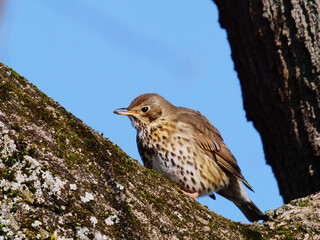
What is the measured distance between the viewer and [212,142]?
5.43 meters

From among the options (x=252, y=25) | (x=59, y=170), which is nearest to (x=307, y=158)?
(x=252, y=25)

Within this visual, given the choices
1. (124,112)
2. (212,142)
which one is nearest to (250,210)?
(212,142)

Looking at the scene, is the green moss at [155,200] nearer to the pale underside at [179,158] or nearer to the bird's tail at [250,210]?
the pale underside at [179,158]

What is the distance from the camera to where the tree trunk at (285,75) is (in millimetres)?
4699

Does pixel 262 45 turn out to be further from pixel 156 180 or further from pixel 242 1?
pixel 156 180

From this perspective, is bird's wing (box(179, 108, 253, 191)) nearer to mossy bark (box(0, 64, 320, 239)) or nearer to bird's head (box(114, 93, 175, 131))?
bird's head (box(114, 93, 175, 131))

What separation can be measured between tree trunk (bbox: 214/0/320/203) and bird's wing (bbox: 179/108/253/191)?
0.43 metres

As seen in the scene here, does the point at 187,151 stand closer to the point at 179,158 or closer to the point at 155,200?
the point at 179,158

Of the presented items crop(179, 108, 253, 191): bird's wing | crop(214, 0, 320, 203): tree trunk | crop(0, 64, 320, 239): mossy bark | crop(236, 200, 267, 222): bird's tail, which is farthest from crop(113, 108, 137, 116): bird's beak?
crop(0, 64, 320, 239): mossy bark

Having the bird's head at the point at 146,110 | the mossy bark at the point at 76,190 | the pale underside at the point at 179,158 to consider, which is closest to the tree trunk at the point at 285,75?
the pale underside at the point at 179,158

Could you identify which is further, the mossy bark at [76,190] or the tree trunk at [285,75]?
the tree trunk at [285,75]

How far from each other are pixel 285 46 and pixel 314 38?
10.5 inches

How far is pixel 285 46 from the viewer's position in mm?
4773

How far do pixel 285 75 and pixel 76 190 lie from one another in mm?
3091
